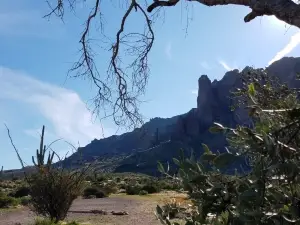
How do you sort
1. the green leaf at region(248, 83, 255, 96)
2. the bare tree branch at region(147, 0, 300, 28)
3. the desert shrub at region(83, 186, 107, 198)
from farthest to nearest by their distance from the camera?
the desert shrub at region(83, 186, 107, 198) < the bare tree branch at region(147, 0, 300, 28) < the green leaf at region(248, 83, 255, 96)

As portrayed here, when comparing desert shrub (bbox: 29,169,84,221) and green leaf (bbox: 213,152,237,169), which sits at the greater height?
desert shrub (bbox: 29,169,84,221)

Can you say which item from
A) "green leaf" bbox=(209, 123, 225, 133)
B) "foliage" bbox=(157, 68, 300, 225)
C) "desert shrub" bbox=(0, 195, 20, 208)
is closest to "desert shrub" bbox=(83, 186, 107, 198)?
"desert shrub" bbox=(0, 195, 20, 208)

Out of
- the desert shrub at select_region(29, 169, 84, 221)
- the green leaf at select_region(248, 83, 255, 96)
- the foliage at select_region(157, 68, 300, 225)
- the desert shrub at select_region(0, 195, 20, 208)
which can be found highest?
the desert shrub at select_region(0, 195, 20, 208)

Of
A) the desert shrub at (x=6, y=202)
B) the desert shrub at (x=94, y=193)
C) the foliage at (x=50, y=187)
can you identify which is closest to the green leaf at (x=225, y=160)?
the foliage at (x=50, y=187)

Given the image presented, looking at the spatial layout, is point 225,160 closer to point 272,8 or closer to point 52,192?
point 272,8

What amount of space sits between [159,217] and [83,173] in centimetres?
1184

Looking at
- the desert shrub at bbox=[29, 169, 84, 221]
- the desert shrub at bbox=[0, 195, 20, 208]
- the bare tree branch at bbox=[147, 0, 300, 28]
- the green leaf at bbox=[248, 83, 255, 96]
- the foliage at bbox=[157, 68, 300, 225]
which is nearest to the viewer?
the foliage at bbox=[157, 68, 300, 225]

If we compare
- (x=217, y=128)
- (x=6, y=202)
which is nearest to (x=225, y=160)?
(x=217, y=128)

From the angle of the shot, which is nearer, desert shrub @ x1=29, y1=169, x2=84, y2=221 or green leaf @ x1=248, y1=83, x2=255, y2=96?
green leaf @ x1=248, y1=83, x2=255, y2=96

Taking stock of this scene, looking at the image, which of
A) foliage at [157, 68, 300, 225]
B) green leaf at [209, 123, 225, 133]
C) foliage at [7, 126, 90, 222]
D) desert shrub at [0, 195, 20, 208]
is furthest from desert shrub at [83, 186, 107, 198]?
green leaf at [209, 123, 225, 133]

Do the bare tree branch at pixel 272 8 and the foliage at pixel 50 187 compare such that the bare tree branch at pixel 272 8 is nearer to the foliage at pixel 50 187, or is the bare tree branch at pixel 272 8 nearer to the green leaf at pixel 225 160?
the green leaf at pixel 225 160

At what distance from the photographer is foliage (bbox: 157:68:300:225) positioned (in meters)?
1.52

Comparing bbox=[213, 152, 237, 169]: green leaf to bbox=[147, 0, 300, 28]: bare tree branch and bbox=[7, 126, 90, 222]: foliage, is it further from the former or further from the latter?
bbox=[7, 126, 90, 222]: foliage

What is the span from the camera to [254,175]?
157cm
